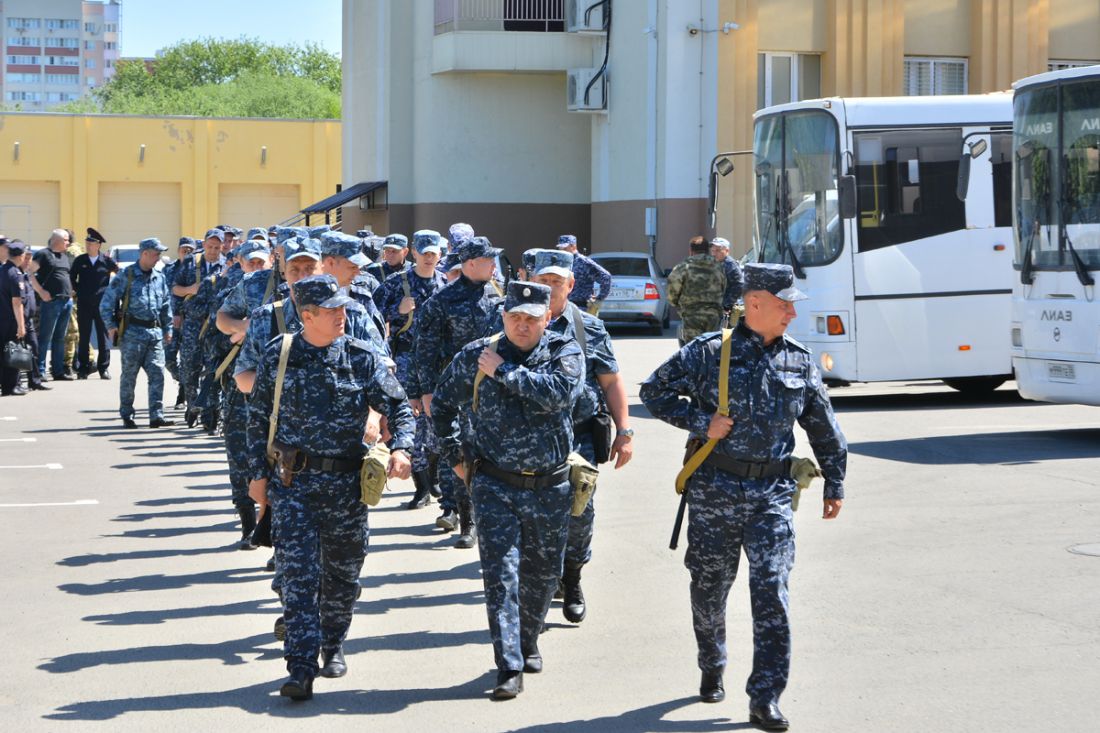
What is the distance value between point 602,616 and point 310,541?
2069 millimetres

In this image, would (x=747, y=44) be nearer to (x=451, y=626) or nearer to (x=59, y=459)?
(x=59, y=459)

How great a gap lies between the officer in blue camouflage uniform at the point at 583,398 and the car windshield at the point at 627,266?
2340 cm

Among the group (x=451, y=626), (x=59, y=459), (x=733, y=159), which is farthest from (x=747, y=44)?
(x=451, y=626)

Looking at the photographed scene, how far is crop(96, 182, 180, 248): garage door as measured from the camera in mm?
61031

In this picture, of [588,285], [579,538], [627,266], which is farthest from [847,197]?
[627,266]

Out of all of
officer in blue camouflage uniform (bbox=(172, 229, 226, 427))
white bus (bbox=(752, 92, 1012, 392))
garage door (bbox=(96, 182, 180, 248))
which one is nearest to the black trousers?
officer in blue camouflage uniform (bbox=(172, 229, 226, 427))

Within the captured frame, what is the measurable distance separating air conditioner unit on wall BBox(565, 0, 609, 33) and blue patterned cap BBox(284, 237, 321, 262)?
30.1m

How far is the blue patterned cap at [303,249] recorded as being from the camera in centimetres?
823

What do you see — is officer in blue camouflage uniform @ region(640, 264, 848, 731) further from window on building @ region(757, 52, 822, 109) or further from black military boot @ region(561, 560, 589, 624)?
window on building @ region(757, 52, 822, 109)

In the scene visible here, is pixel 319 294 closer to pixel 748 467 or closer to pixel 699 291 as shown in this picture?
pixel 748 467

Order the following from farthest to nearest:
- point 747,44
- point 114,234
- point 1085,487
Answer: point 114,234 < point 747,44 < point 1085,487

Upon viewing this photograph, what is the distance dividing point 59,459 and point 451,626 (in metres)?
8.11

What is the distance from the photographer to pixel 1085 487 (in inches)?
493

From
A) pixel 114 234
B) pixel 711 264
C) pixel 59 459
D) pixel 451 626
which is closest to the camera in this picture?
pixel 451 626
